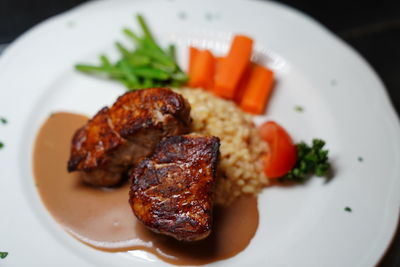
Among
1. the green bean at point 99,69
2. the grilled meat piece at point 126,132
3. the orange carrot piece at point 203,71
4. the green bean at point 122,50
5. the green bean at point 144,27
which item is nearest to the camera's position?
the grilled meat piece at point 126,132

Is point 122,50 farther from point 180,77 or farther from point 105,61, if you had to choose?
point 180,77

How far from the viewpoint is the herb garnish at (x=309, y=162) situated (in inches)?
170

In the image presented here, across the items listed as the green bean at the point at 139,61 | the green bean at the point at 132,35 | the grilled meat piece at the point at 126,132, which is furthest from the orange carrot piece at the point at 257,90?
the green bean at the point at 132,35

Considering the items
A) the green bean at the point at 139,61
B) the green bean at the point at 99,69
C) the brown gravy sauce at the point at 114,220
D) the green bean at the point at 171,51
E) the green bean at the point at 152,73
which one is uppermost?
the green bean at the point at 171,51

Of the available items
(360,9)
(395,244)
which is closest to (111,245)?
(395,244)

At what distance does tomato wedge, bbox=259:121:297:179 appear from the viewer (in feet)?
14.2

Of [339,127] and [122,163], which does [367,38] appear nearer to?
[339,127]

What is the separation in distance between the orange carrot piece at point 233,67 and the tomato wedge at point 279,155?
2.35ft

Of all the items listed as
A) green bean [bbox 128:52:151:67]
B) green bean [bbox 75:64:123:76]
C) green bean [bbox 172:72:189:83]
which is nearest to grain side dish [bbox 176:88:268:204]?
green bean [bbox 172:72:189:83]

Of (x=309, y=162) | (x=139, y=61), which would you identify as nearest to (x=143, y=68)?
(x=139, y=61)

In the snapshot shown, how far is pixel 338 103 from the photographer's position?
4926 mm

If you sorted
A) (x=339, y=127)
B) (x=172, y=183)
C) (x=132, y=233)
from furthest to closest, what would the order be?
(x=339, y=127)
(x=132, y=233)
(x=172, y=183)

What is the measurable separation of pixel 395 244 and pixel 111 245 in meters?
2.49

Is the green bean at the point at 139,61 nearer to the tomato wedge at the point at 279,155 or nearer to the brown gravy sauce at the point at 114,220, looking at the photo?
the brown gravy sauce at the point at 114,220
